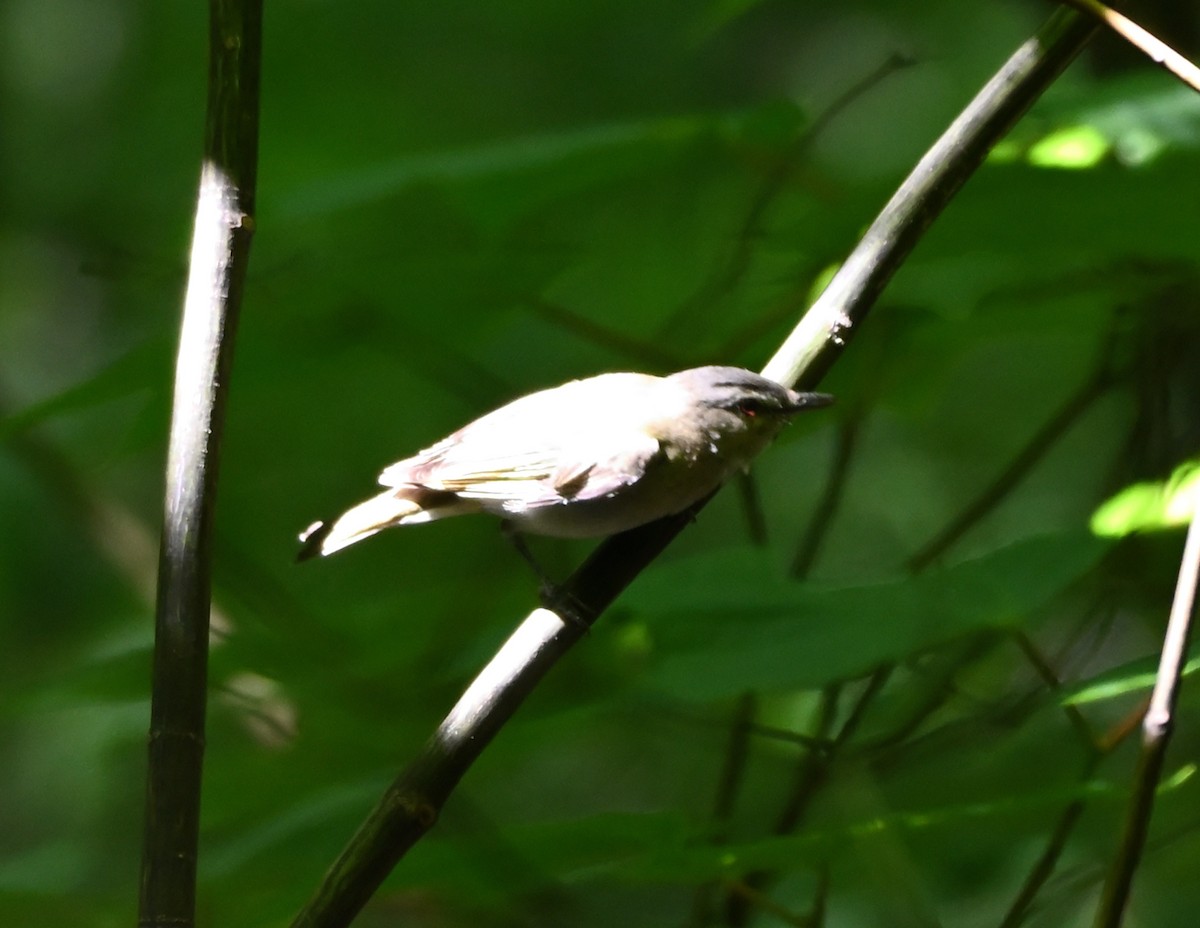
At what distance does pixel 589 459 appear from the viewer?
1618 millimetres

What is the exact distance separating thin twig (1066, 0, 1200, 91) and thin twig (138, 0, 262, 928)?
0.76 metres

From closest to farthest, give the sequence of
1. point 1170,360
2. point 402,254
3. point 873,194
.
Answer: point 873,194 → point 402,254 → point 1170,360

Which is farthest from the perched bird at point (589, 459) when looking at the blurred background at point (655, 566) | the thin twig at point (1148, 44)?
the thin twig at point (1148, 44)

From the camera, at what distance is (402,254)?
1.56 metres

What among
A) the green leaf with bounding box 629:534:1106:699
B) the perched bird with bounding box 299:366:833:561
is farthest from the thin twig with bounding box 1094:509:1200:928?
the perched bird with bounding box 299:366:833:561

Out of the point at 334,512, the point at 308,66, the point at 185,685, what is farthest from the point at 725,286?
the point at 308,66

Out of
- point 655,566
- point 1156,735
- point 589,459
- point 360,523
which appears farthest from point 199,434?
point 655,566

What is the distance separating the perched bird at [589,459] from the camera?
1562 millimetres

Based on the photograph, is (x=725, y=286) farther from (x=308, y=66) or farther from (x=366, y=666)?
(x=308, y=66)

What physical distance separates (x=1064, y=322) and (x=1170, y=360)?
1.25ft

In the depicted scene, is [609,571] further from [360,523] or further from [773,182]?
[773,182]

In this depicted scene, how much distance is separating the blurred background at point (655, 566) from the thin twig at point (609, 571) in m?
0.14

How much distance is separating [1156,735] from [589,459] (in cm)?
80

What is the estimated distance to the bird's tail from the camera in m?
1.53
